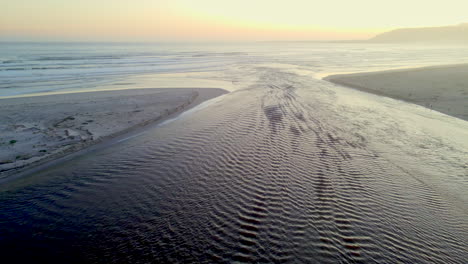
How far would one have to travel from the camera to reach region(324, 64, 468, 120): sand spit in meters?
14.8

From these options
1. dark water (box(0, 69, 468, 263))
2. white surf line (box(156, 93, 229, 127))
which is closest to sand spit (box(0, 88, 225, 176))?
white surf line (box(156, 93, 229, 127))

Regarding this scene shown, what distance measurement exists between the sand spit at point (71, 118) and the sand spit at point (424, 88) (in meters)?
13.2

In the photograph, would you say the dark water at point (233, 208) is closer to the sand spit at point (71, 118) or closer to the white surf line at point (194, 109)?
the sand spit at point (71, 118)

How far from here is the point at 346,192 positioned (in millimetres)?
6453

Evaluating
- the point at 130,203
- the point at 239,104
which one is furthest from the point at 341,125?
the point at 130,203

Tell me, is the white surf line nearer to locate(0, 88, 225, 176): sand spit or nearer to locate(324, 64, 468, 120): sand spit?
A: locate(0, 88, 225, 176): sand spit

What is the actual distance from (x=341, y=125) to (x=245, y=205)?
7845 millimetres

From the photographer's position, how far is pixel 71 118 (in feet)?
40.5

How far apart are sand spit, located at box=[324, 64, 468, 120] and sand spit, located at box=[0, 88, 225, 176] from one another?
13.2 meters

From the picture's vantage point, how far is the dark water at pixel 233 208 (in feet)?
15.3

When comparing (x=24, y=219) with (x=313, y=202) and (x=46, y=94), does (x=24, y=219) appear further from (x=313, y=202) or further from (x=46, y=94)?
(x=46, y=94)

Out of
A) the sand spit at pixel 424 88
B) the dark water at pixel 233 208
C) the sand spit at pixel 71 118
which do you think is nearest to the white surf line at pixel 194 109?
the sand spit at pixel 71 118

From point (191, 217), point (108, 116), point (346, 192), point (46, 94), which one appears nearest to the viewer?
point (191, 217)

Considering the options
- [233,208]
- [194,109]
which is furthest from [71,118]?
[233,208]
